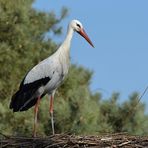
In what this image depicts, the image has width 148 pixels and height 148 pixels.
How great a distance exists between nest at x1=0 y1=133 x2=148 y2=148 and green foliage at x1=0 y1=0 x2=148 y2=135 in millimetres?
2738

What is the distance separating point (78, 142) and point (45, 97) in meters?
6.20

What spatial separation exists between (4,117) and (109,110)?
6.52 feet

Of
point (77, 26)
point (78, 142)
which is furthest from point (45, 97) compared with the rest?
point (78, 142)

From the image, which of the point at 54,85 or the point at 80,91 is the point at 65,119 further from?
the point at 54,85

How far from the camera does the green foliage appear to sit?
44.2ft

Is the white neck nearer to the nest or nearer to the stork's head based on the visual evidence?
the stork's head

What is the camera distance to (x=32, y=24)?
65.8 feet

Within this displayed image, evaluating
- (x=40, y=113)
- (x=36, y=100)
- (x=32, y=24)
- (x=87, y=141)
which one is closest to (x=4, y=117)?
(x=40, y=113)

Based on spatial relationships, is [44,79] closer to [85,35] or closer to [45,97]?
[85,35]

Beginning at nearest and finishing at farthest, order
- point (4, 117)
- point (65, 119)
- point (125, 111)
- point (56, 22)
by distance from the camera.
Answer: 1. point (65, 119)
2. point (125, 111)
3. point (4, 117)
4. point (56, 22)

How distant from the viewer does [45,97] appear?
1523cm

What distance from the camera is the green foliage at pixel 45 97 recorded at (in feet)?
44.2

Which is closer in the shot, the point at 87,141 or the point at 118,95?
the point at 87,141

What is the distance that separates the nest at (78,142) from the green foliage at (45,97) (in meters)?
2.74
